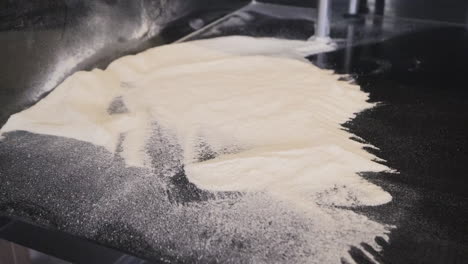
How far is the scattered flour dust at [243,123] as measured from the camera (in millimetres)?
583

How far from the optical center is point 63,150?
0.72 metres

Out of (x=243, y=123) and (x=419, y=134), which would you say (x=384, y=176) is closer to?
(x=419, y=134)

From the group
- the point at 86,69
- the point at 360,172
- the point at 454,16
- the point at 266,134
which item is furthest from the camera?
the point at 454,16

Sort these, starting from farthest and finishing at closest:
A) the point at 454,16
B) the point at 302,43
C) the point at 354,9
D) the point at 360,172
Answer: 1. the point at 354,9
2. the point at 454,16
3. the point at 302,43
4. the point at 360,172

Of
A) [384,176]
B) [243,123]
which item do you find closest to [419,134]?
[384,176]

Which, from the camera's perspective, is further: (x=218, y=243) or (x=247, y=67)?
(x=247, y=67)

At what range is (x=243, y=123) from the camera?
0.78 m

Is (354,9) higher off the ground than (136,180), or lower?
higher

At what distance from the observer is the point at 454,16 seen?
53.7 inches

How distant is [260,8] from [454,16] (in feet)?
2.06

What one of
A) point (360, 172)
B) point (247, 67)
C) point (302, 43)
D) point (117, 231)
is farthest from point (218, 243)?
point (302, 43)

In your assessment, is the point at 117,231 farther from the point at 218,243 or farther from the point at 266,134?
the point at 266,134

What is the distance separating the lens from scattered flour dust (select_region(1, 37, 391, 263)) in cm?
58

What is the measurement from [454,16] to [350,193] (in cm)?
102
